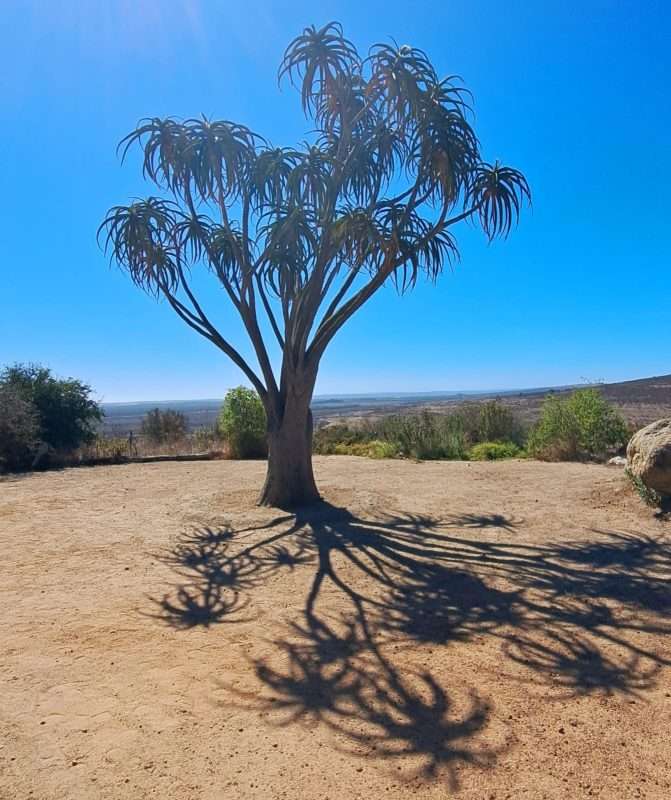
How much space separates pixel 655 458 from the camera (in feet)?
20.2

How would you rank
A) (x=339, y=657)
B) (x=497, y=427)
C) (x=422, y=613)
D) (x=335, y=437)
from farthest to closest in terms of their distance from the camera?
(x=335, y=437), (x=497, y=427), (x=422, y=613), (x=339, y=657)

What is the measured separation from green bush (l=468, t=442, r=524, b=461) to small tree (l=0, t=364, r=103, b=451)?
9498mm

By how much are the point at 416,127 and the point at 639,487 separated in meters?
5.17

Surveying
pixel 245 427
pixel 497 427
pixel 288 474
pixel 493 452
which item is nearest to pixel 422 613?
pixel 288 474

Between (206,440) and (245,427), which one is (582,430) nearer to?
(245,427)

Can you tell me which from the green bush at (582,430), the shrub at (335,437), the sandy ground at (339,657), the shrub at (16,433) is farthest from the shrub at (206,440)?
the green bush at (582,430)

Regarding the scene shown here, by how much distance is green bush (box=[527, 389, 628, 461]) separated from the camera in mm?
10609

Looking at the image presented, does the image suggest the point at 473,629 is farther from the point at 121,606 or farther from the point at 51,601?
the point at 51,601

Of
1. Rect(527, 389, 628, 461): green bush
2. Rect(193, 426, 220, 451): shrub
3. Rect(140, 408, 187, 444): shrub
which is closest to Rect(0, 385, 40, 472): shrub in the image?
Rect(193, 426, 220, 451): shrub

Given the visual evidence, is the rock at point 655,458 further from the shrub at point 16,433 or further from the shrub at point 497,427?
the shrub at point 16,433

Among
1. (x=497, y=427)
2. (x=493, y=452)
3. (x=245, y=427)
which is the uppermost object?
(x=245, y=427)

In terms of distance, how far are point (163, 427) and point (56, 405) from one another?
3.39 m

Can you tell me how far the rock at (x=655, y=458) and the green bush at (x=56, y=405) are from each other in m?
11.7

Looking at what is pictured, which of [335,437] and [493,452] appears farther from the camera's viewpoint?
[335,437]
